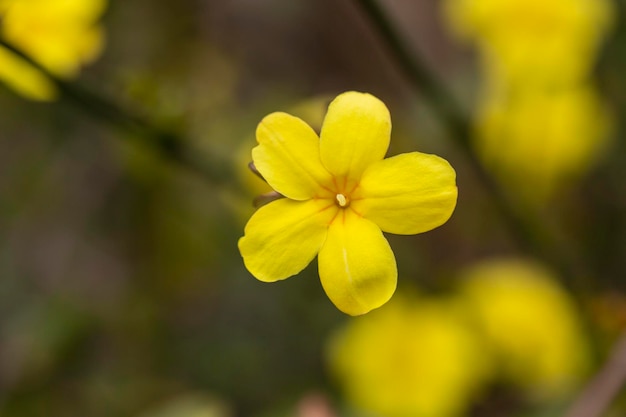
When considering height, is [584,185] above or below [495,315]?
above

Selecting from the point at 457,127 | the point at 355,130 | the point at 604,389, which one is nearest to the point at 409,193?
the point at 355,130

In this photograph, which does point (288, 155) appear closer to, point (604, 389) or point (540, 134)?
point (604, 389)

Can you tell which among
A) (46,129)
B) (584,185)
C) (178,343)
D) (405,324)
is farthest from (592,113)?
(46,129)

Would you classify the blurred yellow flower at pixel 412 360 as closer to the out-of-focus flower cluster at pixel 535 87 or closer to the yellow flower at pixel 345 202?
the out-of-focus flower cluster at pixel 535 87

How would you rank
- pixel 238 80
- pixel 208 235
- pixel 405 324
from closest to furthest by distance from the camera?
pixel 405 324
pixel 208 235
pixel 238 80

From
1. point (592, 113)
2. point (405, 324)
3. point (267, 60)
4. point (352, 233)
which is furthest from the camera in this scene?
point (267, 60)

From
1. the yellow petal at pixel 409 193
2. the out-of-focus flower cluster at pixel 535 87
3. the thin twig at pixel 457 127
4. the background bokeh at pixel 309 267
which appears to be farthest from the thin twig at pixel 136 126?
the out-of-focus flower cluster at pixel 535 87

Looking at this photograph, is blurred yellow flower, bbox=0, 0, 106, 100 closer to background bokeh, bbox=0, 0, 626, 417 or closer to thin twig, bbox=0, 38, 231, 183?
thin twig, bbox=0, 38, 231, 183

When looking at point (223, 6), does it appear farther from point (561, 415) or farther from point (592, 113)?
point (561, 415)
